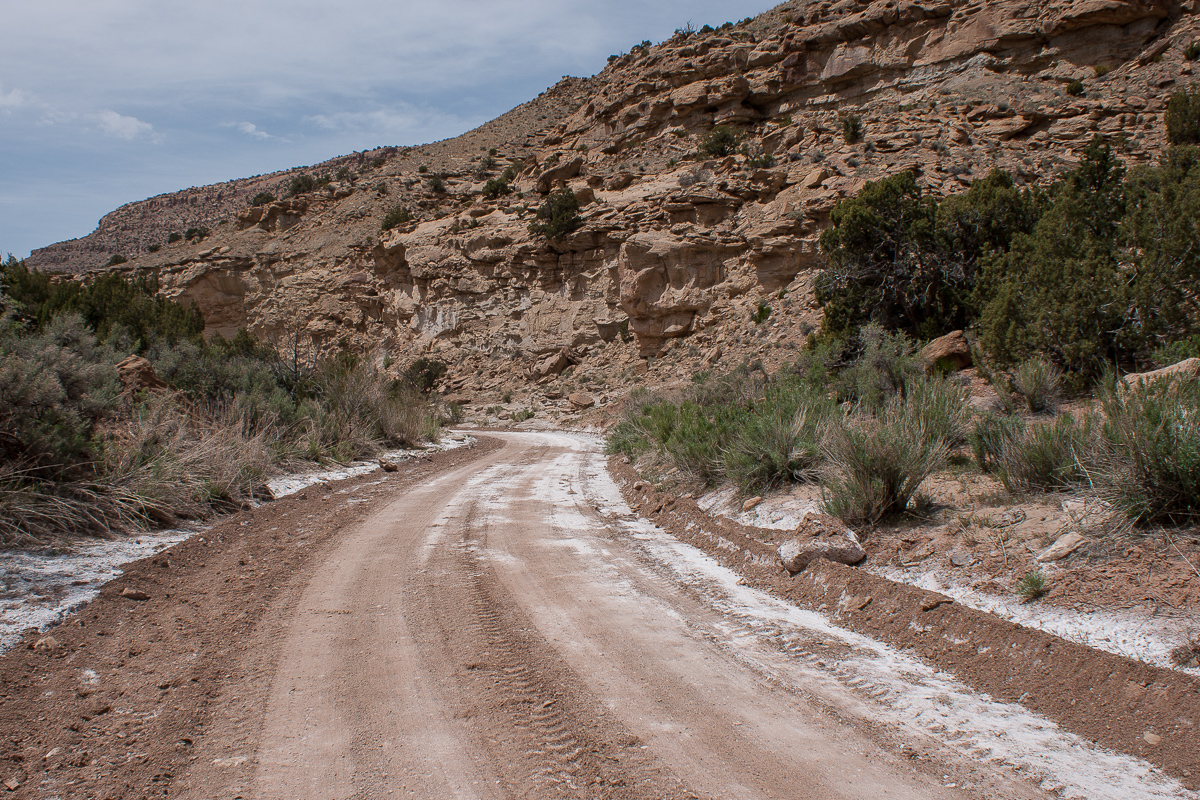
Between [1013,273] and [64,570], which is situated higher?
[1013,273]

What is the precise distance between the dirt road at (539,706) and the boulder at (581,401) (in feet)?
85.7

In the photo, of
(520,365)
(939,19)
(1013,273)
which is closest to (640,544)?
(1013,273)

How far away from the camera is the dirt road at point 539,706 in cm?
247

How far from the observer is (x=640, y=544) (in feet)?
21.5

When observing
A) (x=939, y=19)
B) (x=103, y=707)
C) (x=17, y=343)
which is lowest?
(x=103, y=707)

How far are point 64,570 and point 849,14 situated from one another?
4110 cm

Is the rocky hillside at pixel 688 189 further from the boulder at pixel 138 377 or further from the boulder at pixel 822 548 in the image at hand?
the boulder at pixel 822 548

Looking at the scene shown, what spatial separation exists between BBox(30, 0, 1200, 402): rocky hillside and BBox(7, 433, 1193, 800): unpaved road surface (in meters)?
16.4

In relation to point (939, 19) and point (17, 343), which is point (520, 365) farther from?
point (17, 343)

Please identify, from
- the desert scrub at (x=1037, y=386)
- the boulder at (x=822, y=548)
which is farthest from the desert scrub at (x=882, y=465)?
the desert scrub at (x=1037, y=386)

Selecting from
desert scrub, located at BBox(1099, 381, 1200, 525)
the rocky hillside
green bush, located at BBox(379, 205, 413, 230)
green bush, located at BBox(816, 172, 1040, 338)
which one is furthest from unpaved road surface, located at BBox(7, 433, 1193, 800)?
green bush, located at BBox(379, 205, 413, 230)

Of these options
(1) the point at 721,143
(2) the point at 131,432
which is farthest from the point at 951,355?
(1) the point at 721,143

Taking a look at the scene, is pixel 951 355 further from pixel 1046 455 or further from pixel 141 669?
pixel 141 669

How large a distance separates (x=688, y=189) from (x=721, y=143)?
4222 mm
